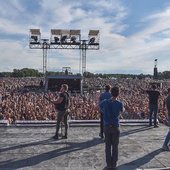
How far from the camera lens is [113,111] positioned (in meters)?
8.15

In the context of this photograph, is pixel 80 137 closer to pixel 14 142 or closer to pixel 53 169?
pixel 14 142

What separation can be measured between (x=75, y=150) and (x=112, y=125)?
2065 mm

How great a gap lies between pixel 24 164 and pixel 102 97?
3.03m

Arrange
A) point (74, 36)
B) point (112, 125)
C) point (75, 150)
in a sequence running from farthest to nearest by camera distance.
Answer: point (74, 36), point (75, 150), point (112, 125)

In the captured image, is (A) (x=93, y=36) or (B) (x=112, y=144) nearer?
(B) (x=112, y=144)

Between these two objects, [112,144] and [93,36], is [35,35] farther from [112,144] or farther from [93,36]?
[112,144]

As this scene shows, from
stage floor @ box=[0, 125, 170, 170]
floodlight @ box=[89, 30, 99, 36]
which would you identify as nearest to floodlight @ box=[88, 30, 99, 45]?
floodlight @ box=[89, 30, 99, 36]

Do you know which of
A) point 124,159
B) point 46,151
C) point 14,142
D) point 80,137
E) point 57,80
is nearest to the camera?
point 124,159

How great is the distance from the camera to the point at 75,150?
9984 millimetres

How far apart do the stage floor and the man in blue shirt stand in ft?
1.20

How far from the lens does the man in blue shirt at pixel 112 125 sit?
8133 mm

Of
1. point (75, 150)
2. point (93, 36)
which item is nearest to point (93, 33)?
point (93, 36)

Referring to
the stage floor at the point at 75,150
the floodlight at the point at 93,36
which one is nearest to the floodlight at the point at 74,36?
the floodlight at the point at 93,36

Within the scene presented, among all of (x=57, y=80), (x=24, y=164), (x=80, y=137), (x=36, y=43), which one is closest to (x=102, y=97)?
(x=80, y=137)
